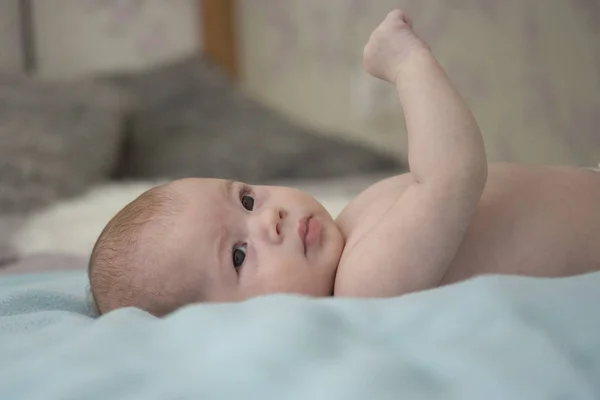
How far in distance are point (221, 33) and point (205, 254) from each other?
68.1 inches

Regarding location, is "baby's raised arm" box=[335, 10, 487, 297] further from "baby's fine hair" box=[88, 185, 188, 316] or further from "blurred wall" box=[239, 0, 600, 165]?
"blurred wall" box=[239, 0, 600, 165]

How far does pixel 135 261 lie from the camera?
770 millimetres

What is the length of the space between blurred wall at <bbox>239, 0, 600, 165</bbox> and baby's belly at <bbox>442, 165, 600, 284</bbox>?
1.15m

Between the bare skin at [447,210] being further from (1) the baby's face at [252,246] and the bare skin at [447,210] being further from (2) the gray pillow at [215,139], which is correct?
(2) the gray pillow at [215,139]

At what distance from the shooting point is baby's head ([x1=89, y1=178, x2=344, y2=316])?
2.51ft

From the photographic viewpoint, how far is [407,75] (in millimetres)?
772

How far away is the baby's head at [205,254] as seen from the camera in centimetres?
77

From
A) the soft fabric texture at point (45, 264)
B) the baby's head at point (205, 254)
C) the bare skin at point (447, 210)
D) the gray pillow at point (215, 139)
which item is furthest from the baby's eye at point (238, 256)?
the gray pillow at point (215, 139)

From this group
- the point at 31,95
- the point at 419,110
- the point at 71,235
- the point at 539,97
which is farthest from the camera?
the point at 539,97

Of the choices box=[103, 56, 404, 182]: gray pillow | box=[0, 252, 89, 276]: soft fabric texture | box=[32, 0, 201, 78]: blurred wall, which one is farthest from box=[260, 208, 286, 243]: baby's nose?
box=[32, 0, 201, 78]: blurred wall

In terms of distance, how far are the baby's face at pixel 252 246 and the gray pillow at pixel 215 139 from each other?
0.98 meters

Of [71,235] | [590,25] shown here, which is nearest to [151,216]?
[71,235]

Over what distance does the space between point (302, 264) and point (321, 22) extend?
1.60 m

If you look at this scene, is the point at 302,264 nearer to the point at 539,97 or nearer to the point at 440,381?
the point at 440,381
